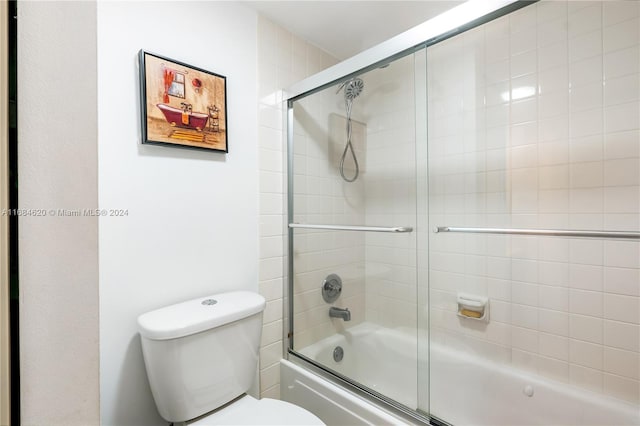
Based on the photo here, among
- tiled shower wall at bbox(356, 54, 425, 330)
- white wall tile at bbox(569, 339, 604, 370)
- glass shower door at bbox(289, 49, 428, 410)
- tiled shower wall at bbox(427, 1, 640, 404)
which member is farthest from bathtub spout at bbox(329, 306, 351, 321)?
white wall tile at bbox(569, 339, 604, 370)

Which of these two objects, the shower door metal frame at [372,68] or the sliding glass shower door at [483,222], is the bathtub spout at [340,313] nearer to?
the sliding glass shower door at [483,222]

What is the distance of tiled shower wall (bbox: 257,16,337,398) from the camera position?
1595 millimetres

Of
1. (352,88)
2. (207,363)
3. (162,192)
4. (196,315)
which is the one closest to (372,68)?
(352,88)

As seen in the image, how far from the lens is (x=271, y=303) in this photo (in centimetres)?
163

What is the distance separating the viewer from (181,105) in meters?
1.27

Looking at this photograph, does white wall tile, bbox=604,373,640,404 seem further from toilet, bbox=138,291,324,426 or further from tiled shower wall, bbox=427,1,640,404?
toilet, bbox=138,291,324,426

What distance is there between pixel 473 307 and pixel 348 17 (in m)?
1.65

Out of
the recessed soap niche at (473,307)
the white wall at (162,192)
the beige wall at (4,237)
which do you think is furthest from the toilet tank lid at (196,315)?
the recessed soap niche at (473,307)

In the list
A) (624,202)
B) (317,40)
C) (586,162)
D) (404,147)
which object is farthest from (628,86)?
(317,40)

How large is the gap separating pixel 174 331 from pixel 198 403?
0.30m

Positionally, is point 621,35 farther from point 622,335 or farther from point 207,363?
point 207,363

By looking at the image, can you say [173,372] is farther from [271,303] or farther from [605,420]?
[605,420]

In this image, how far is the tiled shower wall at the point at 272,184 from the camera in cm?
159

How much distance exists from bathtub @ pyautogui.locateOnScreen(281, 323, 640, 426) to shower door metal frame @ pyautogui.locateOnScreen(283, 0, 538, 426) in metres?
0.04
